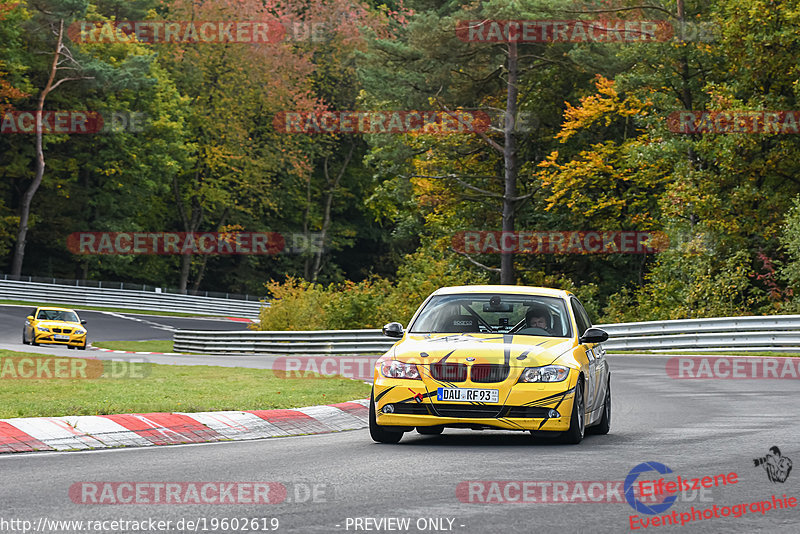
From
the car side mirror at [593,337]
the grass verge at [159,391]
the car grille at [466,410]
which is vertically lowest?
the grass verge at [159,391]

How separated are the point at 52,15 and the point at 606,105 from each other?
38.1 meters

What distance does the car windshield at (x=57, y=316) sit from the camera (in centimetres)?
3859

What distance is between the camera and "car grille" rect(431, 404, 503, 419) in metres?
10.8

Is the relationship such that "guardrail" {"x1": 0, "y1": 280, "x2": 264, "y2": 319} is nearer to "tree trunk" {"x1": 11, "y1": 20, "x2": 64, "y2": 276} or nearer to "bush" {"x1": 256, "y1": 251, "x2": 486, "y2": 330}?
"tree trunk" {"x1": 11, "y1": 20, "x2": 64, "y2": 276}

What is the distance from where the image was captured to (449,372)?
10.9 metres

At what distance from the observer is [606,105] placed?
44094 millimetres

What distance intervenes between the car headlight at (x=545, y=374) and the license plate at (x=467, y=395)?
31 cm

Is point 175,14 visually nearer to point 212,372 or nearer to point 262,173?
point 262,173

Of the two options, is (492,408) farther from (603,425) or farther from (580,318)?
(580,318)

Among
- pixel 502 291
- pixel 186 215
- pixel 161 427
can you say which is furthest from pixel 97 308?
pixel 502 291

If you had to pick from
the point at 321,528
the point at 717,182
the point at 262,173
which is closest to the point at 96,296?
the point at 262,173

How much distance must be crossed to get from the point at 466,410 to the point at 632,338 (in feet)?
72.7

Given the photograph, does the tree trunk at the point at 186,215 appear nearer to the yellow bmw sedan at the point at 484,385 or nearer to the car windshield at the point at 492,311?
the car windshield at the point at 492,311

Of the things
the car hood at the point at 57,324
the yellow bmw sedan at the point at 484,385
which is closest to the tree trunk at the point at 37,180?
the car hood at the point at 57,324
